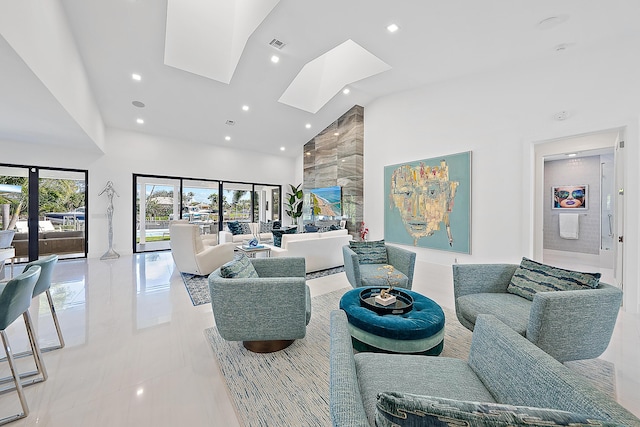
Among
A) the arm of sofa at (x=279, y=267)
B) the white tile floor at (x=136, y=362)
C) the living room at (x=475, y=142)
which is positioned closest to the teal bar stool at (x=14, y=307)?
the white tile floor at (x=136, y=362)

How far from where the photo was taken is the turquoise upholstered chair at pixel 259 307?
201 cm

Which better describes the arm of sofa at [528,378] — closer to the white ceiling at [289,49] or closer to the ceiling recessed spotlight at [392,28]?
the white ceiling at [289,49]

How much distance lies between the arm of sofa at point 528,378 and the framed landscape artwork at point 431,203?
3.78 metres

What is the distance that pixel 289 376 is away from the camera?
6.30 feet

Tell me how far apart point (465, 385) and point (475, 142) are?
4.45m

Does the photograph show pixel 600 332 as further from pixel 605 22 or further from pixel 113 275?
pixel 113 275

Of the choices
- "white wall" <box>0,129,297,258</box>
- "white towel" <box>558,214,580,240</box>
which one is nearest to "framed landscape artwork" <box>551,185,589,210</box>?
"white towel" <box>558,214,580,240</box>

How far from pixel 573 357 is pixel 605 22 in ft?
12.4

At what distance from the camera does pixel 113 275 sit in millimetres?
4742

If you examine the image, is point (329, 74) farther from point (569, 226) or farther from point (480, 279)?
point (569, 226)

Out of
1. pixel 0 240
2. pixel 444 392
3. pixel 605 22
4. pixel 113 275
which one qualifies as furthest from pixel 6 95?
pixel 605 22

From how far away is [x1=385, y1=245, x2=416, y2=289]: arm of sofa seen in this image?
3344 millimetres

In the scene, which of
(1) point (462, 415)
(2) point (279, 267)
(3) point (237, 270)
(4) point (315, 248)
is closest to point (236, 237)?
(4) point (315, 248)

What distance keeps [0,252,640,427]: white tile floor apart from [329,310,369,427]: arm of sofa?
975 mm
